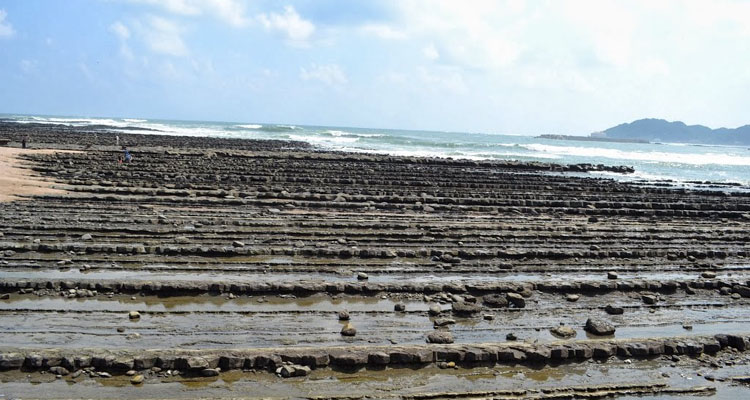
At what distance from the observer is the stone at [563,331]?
784 centimetres

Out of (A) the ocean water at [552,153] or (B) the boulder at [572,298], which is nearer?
(B) the boulder at [572,298]

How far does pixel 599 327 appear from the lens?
8055 mm

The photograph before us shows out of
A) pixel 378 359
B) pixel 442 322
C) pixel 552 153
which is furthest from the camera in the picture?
pixel 552 153

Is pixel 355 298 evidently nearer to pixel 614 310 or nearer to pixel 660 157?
pixel 614 310

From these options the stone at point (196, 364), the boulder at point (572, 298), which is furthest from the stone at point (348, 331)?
the boulder at point (572, 298)

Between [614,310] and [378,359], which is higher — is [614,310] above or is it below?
above

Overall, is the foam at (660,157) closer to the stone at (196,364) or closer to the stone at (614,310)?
the stone at (614,310)

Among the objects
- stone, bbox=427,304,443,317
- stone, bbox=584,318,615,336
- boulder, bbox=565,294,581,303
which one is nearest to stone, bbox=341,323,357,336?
stone, bbox=427,304,443,317

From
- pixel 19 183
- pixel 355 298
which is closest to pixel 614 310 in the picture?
pixel 355 298

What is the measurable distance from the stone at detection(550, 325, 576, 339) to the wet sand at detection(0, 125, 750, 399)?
0.24 ft

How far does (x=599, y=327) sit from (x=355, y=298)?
12.4 ft

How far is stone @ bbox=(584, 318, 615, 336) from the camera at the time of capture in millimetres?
8008

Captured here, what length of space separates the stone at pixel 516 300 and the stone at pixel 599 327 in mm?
1098

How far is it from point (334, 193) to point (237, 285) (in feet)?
40.4
